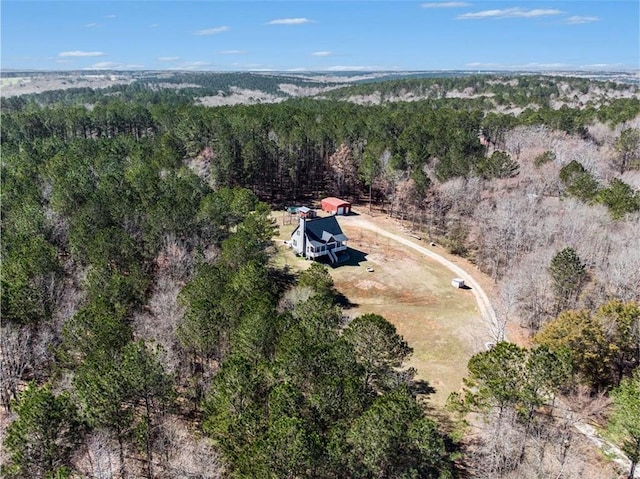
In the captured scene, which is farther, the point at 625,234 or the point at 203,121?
the point at 203,121

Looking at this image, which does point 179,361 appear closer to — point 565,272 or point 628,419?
point 628,419

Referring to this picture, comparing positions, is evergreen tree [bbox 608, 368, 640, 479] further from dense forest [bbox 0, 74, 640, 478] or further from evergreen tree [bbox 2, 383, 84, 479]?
evergreen tree [bbox 2, 383, 84, 479]

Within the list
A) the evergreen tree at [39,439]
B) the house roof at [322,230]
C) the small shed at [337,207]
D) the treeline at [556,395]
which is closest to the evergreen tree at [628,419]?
the treeline at [556,395]

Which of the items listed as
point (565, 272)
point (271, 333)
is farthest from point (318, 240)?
point (271, 333)

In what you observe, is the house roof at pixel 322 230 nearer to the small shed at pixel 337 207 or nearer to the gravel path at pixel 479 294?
the gravel path at pixel 479 294

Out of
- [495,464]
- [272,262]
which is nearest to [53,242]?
[272,262]

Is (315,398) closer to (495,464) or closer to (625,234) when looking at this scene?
(495,464)
